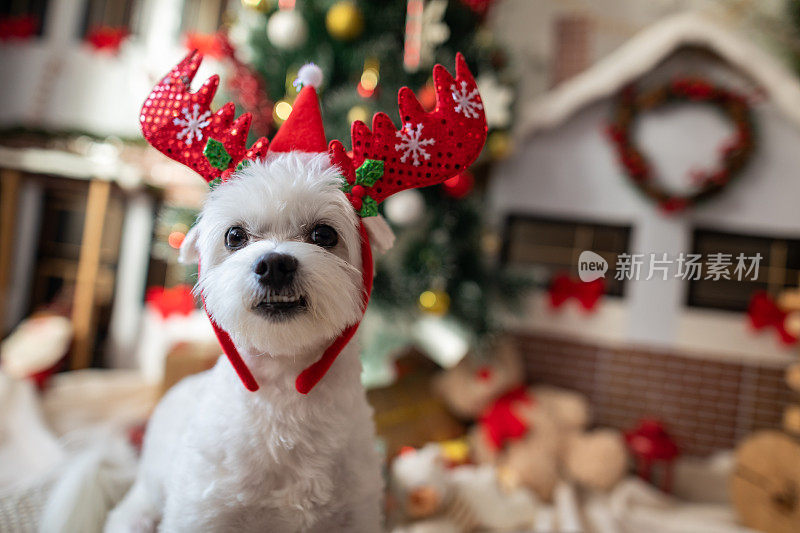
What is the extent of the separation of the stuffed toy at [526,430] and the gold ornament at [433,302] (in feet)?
1.15

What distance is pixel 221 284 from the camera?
0.73 metres

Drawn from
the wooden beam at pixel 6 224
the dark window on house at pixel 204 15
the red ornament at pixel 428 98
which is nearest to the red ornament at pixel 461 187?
the red ornament at pixel 428 98

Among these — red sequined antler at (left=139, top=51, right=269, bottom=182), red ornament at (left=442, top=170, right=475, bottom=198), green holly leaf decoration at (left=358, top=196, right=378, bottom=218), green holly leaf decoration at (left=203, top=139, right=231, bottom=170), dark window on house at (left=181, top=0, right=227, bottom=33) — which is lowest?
green holly leaf decoration at (left=358, top=196, right=378, bottom=218)

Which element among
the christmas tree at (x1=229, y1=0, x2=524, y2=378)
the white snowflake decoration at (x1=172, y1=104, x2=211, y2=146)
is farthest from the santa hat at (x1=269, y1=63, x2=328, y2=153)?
the christmas tree at (x1=229, y1=0, x2=524, y2=378)

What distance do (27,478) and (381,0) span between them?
1914 mm

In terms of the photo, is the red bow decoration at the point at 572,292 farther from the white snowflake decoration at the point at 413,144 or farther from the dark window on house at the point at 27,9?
the dark window on house at the point at 27,9

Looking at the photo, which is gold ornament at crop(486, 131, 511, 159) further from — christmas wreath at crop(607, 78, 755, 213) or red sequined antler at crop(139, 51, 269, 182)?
red sequined antler at crop(139, 51, 269, 182)

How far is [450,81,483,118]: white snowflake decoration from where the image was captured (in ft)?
2.79

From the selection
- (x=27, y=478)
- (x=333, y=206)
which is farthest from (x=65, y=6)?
(x=333, y=206)

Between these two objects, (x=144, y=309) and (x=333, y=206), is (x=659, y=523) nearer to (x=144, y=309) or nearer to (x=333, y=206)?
(x=333, y=206)

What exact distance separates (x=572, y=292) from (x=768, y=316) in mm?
728

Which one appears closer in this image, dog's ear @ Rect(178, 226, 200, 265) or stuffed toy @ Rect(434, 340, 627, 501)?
dog's ear @ Rect(178, 226, 200, 265)

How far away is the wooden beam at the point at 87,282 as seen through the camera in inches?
101

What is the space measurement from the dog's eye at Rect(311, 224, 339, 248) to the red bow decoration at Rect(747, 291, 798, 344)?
1831 mm
